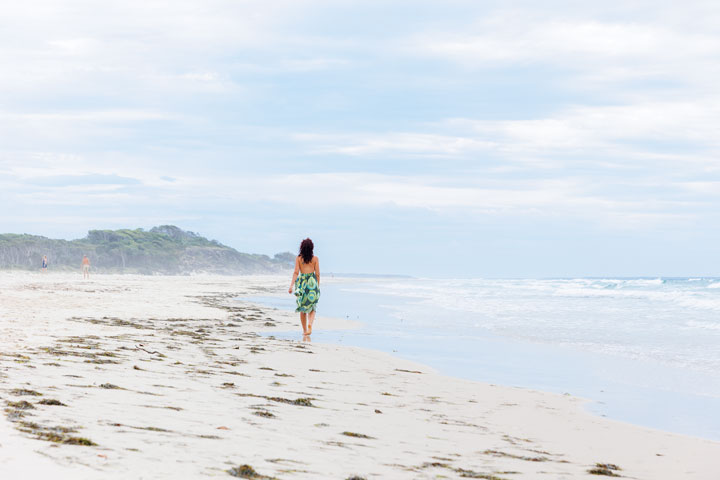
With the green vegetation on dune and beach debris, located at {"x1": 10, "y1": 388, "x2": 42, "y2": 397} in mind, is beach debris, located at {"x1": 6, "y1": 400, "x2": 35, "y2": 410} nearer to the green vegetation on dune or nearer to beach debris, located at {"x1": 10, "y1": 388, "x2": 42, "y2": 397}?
beach debris, located at {"x1": 10, "y1": 388, "x2": 42, "y2": 397}

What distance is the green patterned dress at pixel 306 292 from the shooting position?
14.2 metres

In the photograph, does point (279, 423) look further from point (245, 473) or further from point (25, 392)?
point (25, 392)

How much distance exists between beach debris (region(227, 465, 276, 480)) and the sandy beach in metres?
0.01

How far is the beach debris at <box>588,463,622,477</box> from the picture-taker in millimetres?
4793

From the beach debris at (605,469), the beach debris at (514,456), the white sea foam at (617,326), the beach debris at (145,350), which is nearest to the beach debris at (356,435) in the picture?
the beach debris at (514,456)

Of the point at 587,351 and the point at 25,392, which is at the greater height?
the point at 25,392

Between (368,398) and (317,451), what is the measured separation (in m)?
2.68

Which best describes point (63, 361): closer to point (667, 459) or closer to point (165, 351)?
point (165, 351)

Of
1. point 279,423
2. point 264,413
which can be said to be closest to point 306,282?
point 264,413

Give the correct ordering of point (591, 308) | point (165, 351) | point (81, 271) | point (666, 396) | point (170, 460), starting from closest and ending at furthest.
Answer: point (170, 460), point (666, 396), point (165, 351), point (591, 308), point (81, 271)

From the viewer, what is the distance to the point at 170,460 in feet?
12.5

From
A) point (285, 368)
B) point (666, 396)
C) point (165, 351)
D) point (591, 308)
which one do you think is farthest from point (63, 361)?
point (591, 308)

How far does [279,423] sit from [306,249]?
905 centimetres

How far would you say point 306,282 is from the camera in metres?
14.3
